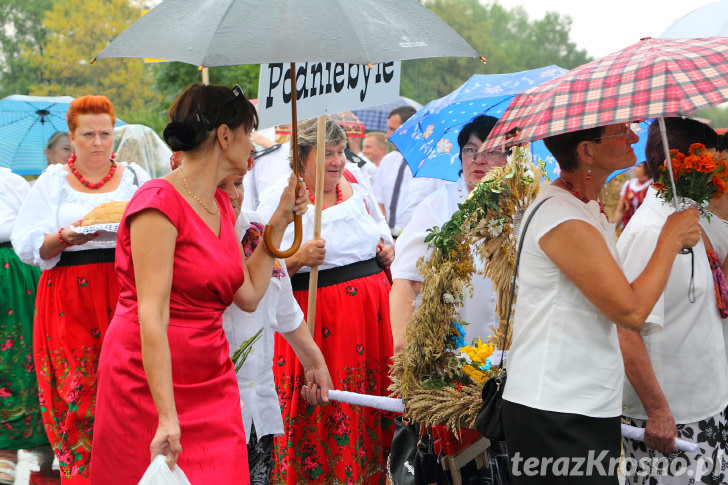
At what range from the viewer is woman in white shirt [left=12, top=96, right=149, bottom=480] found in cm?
559

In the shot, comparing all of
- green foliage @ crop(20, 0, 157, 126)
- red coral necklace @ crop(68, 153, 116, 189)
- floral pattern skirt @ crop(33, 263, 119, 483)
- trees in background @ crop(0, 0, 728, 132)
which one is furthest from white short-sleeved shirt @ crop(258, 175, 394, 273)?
green foliage @ crop(20, 0, 157, 126)

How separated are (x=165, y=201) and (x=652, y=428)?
6.49 feet

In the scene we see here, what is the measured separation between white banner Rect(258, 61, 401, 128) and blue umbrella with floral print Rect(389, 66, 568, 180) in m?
0.80

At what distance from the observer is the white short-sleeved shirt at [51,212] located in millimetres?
5609

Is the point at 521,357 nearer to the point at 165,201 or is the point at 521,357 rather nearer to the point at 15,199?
the point at 165,201

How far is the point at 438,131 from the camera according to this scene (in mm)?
5266

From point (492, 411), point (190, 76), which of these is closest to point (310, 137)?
point (492, 411)

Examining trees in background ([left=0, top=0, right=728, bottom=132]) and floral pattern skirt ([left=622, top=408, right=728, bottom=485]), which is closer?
floral pattern skirt ([left=622, top=408, right=728, bottom=485])

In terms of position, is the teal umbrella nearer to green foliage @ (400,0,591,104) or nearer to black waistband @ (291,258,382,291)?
black waistband @ (291,258,382,291)

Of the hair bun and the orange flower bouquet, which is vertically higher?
the hair bun

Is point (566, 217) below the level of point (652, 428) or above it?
above

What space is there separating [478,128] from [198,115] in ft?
6.64

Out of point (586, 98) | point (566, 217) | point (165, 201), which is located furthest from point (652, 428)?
point (165, 201)

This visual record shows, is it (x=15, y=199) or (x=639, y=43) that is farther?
(x=15, y=199)
